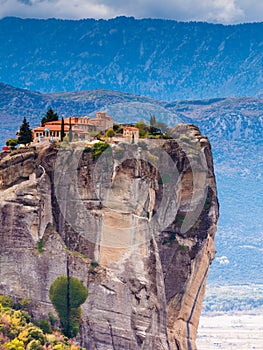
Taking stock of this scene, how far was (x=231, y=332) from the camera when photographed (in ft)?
526

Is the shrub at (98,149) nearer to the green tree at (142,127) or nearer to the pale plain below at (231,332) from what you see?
the green tree at (142,127)

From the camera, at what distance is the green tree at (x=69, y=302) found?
60906mm

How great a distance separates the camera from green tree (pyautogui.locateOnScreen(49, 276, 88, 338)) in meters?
60.9

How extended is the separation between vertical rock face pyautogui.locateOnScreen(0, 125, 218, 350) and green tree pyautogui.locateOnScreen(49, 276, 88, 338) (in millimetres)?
314

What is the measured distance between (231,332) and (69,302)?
Result: 333 feet

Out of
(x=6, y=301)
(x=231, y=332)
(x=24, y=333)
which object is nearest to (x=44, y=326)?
(x=24, y=333)

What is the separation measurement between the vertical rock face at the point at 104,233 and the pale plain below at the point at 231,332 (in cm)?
7906

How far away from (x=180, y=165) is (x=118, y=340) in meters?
10.6

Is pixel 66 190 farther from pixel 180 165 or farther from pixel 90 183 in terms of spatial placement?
pixel 180 165

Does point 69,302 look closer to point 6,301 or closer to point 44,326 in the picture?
point 44,326

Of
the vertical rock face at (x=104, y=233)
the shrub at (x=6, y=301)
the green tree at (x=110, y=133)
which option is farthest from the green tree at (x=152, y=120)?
the shrub at (x=6, y=301)

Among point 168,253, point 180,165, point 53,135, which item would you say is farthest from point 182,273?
point 53,135

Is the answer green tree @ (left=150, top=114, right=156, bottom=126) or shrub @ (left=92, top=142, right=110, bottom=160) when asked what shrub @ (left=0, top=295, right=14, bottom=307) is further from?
green tree @ (left=150, top=114, right=156, bottom=126)

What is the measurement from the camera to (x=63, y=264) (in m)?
61.2
